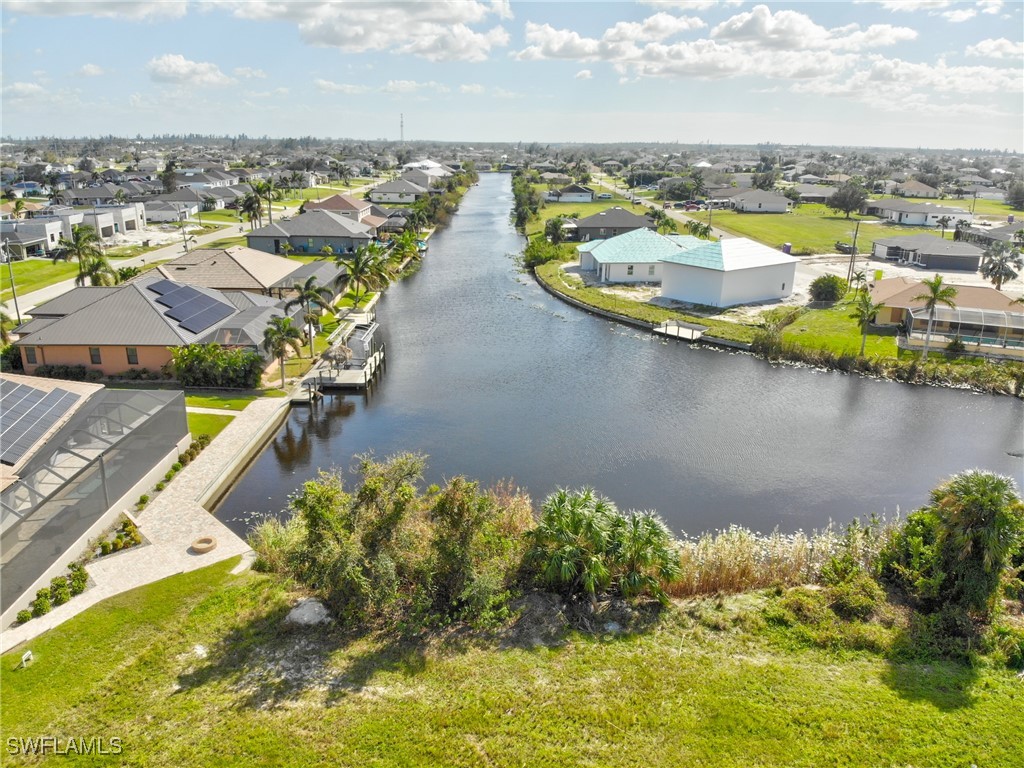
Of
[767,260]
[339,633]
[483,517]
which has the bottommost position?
[339,633]

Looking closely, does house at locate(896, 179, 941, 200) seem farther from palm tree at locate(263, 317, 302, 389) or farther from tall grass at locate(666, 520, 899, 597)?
tall grass at locate(666, 520, 899, 597)

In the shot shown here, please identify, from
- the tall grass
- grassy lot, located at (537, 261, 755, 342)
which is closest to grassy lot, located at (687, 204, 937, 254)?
grassy lot, located at (537, 261, 755, 342)

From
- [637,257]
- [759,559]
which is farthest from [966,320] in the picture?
[759,559]

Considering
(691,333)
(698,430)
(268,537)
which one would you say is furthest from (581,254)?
(268,537)

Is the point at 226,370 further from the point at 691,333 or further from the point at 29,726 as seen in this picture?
the point at 691,333

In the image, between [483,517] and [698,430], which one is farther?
[698,430]

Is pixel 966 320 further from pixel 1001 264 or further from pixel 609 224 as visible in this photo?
pixel 609 224

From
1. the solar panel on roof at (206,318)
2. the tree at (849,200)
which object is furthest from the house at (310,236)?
the tree at (849,200)
